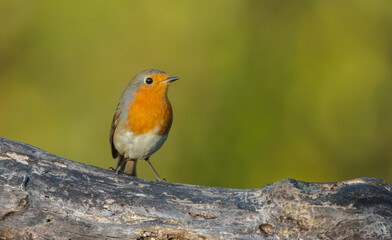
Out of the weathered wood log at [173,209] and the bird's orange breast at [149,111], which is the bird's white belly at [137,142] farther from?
the weathered wood log at [173,209]

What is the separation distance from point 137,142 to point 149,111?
26cm

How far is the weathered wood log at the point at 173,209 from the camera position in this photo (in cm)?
280

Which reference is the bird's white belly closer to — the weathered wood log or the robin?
the robin

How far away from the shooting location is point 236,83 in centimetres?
549

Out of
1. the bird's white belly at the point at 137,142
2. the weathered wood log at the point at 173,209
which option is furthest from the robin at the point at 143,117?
the weathered wood log at the point at 173,209

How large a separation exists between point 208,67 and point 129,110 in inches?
67.7

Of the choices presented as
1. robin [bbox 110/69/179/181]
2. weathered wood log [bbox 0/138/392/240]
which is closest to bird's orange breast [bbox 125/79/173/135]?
robin [bbox 110/69/179/181]

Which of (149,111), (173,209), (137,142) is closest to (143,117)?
(149,111)

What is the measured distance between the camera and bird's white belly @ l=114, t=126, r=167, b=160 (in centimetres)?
392

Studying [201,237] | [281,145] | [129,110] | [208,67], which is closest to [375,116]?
[281,145]

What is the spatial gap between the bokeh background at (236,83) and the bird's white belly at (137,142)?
4.07 ft

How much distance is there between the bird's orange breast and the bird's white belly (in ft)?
0.13

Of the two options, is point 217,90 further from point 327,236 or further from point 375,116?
point 327,236

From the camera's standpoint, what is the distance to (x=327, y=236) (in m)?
→ 2.77
